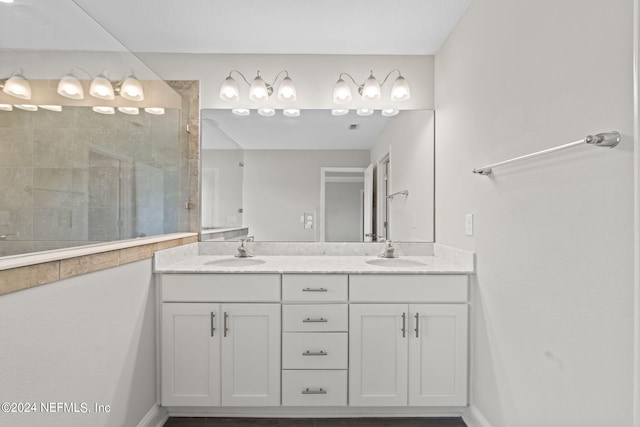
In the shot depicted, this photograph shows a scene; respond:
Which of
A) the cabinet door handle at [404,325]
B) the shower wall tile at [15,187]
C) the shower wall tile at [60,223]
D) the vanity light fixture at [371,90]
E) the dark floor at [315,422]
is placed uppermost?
the vanity light fixture at [371,90]

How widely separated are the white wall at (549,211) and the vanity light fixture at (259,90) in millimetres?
1096

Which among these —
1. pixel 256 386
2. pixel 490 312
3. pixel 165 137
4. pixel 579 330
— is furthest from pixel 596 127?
pixel 165 137

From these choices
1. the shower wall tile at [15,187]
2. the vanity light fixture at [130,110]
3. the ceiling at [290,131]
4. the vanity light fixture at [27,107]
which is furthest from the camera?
the ceiling at [290,131]

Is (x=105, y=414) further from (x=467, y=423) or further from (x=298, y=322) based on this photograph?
(x=467, y=423)

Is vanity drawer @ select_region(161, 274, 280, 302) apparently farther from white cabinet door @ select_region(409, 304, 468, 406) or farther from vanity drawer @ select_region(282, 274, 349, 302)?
white cabinet door @ select_region(409, 304, 468, 406)

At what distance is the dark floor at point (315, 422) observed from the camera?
1.92m

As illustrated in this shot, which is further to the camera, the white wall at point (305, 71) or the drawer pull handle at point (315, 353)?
the white wall at point (305, 71)

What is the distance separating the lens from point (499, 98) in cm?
161

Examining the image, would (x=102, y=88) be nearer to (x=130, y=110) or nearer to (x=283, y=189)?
(x=130, y=110)

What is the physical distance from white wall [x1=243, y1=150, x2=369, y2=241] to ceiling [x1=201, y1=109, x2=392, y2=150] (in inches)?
2.3

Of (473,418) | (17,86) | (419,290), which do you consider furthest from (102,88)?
(473,418)

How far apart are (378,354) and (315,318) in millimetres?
384

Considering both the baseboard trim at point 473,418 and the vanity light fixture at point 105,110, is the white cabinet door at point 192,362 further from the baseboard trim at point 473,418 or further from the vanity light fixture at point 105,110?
the baseboard trim at point 473,418

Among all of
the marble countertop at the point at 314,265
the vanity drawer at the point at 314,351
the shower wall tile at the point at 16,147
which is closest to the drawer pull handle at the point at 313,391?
the vanity drawer at the point at 314,351
